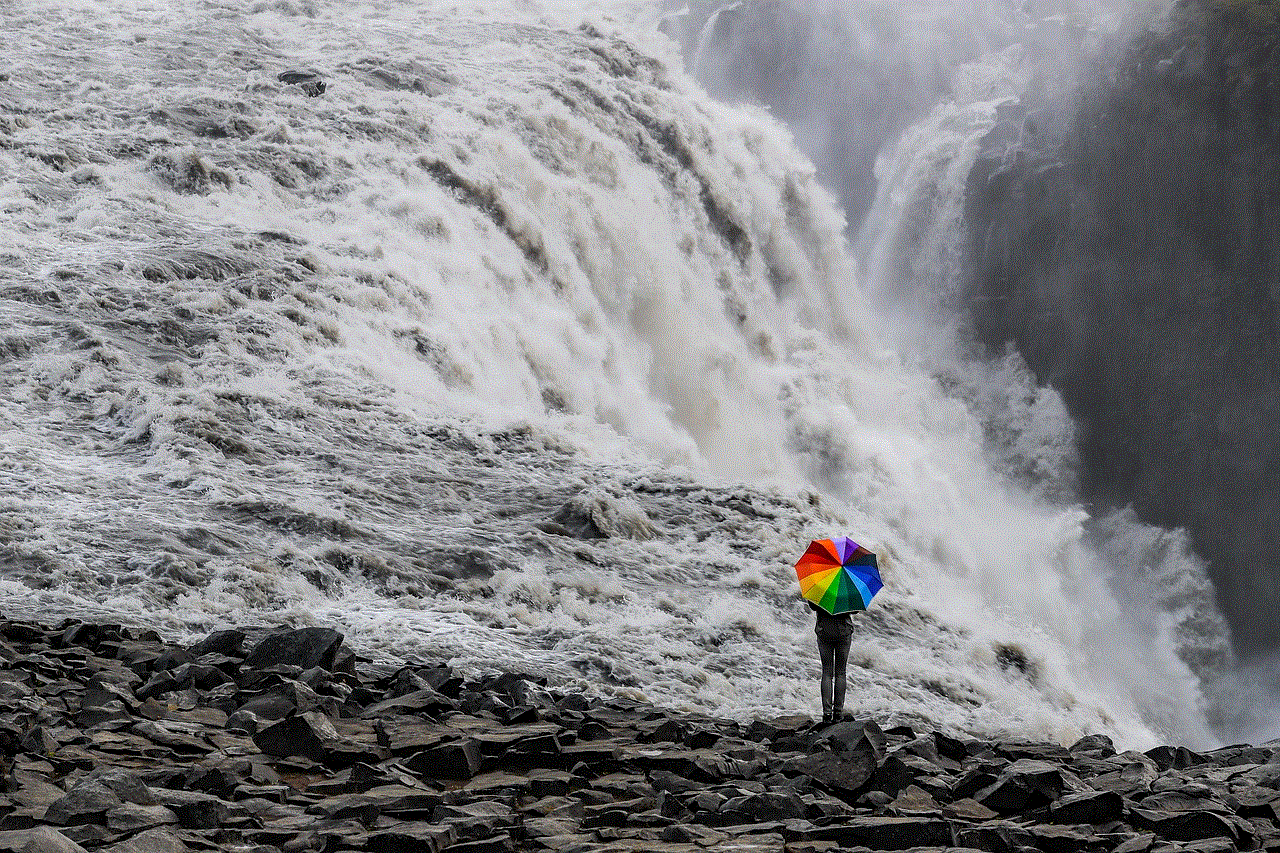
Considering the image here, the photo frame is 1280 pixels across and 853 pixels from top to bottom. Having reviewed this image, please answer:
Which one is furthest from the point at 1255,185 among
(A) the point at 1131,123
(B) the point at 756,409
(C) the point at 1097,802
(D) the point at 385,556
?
(C) the point at 1097,802

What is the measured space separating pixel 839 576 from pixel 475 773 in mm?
3124

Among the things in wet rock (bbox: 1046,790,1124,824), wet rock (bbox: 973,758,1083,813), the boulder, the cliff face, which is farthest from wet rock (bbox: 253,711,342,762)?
the cliff face

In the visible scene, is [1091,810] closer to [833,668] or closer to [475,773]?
[833,668]

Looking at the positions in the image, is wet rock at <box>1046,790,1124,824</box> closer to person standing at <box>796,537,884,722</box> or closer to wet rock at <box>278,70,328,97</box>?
person standing at <box>796,537,884,722</box>

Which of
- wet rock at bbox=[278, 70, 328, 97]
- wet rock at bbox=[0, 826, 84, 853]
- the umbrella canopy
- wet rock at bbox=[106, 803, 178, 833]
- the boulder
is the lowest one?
wet rock at bbox=[0, 826, 84, 853]

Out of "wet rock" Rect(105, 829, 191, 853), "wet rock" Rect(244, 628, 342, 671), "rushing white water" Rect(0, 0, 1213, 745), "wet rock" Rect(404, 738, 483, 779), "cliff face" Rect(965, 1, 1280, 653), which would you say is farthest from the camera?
"cliff face" Rect(965, 1, 1280, 653)

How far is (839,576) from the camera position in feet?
31.3

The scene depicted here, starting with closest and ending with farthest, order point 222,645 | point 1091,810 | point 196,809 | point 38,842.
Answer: point 38,842, point 196,809, point 1091,810, point 222,645

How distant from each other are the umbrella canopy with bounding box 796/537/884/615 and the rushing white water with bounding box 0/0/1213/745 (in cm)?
345

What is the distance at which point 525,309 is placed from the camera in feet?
77.1

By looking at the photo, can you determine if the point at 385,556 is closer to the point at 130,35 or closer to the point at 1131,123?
the point at 130,35

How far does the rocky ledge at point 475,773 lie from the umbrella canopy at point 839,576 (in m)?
0.88

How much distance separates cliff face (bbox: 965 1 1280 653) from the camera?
34312 mm

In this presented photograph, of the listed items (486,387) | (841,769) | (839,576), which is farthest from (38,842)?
(486,387)
